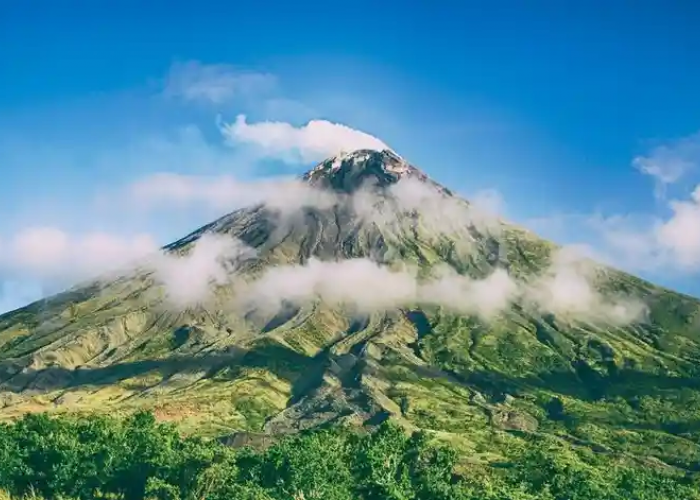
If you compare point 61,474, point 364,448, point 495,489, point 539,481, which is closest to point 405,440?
point 364,448

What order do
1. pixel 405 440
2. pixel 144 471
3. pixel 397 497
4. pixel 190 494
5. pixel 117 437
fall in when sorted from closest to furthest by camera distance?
pixel 397 497 → pixel 190 494 → pixel 144 471 → pixel 117 437 → pixel 405 440

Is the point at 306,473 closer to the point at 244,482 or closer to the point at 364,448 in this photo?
the point at 244,482

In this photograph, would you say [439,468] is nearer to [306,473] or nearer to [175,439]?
[306,473]

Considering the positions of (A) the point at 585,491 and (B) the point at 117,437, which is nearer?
(A) the point at 585,491

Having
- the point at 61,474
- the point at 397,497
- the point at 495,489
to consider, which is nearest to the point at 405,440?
the point at 495,489

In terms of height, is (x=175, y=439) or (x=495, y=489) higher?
(x=175, y=439)

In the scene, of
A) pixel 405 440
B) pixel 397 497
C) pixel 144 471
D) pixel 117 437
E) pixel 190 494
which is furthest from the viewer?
pixel 405 440
